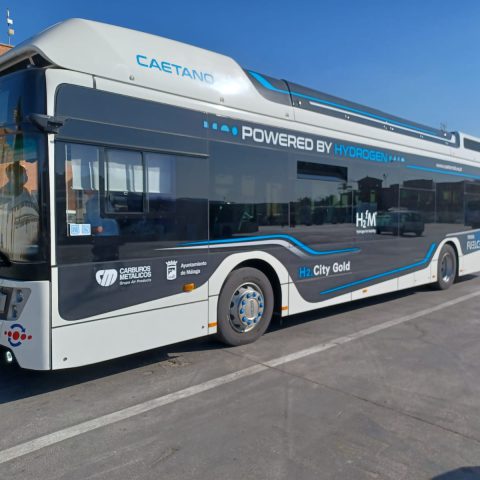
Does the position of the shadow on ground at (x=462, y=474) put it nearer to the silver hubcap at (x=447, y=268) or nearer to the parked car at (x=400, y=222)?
the parked car at (x=400, y=222)

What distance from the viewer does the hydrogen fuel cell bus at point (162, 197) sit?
13.4 ft

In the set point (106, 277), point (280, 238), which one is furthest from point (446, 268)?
point (106, 277)

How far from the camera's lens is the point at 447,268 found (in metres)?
10.3

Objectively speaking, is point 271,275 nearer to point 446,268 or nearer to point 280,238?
point 280,238

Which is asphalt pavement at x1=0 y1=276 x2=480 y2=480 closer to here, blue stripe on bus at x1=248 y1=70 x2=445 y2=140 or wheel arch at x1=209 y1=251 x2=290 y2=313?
wheel arch at x1=209 y1=251 x2=290 y2=313

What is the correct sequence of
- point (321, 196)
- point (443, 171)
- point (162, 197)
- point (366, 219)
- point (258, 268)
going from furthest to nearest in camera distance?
point (443, 171)
point (366, 219)
point (321, 196)
point (258, 268)
point (162, 197)

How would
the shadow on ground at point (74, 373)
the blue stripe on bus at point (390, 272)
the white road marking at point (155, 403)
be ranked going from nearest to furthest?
the white road marking at point (155, 403)
the shadow on ground at point (74, 373)
the blue stripe on bus at point (390, 272)

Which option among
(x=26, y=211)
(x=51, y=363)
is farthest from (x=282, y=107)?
(x=51, y=363)

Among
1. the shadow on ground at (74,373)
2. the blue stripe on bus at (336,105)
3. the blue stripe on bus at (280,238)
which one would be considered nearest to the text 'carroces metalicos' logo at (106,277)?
the blue stripe on bus at (280,238)

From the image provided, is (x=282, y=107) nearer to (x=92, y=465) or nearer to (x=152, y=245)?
(x=152, y=245)

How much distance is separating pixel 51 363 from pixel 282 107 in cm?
439

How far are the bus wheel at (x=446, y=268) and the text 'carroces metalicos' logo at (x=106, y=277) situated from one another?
7719 mm

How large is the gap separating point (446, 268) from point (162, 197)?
25.5ft

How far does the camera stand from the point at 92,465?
321cm
